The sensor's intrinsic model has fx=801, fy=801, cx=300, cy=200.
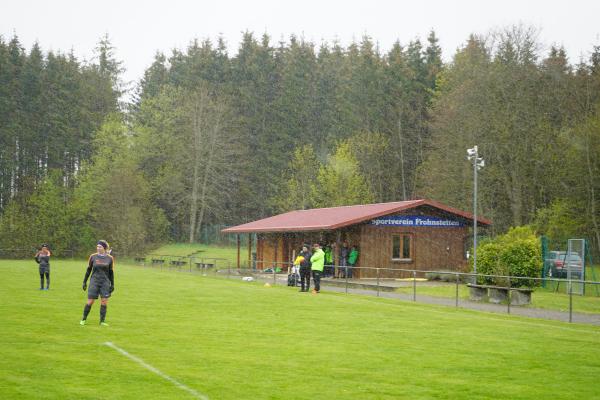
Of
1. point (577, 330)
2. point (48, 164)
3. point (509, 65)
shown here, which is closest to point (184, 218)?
point (48, 164)

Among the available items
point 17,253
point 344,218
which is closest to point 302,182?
point 17,253

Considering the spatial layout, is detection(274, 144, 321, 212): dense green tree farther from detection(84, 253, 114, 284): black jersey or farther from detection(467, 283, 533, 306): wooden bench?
detection(84, 253, 114, 284): black jersey

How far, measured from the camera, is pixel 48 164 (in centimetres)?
8625

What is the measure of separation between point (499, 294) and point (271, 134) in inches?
2364

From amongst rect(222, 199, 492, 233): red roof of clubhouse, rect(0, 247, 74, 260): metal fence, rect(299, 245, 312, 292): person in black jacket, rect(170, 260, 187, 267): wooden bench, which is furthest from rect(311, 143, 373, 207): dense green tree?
rect(299, 245, 312, 292): person in black jacket

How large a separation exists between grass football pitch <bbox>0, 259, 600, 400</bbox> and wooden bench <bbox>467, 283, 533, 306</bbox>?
2.47 meters

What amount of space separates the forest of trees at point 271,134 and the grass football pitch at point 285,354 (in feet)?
114

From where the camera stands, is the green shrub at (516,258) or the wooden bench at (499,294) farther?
the green shrub at (516,258)

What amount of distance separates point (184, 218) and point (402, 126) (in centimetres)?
2440

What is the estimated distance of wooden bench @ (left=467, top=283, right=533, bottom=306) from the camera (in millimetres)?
23953

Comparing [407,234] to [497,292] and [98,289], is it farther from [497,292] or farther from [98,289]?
[98,289]

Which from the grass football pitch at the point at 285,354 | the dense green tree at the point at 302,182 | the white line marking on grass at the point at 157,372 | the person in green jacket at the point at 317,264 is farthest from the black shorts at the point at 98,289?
the dense green tree at the point at 302,182

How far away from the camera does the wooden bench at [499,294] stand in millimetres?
23953

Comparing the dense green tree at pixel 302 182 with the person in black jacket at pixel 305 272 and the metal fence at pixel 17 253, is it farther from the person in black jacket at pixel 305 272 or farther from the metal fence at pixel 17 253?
the person in black jacket at pixel 305 272
